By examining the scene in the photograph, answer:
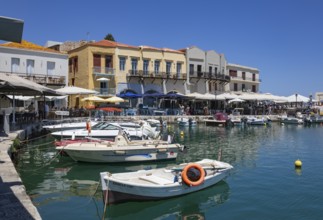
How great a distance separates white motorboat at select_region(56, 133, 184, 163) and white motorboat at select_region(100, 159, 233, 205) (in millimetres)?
4571

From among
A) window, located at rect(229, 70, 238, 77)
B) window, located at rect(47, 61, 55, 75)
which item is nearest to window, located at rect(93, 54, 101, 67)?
window, located at rect(47, 61, 55, 75)

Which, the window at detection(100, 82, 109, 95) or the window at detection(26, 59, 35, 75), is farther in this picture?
the window at detection(100, 82, 109, 95)

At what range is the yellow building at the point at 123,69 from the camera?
47.4m

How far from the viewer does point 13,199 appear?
8.28 metres

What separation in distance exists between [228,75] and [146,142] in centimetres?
4887

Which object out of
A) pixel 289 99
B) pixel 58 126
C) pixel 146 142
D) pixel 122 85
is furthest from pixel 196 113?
pixel 146 142

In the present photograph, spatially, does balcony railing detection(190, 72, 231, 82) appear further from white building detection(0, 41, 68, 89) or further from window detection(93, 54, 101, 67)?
white building detection(0, 41, 68, 89)

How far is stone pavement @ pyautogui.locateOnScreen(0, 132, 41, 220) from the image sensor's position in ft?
24.0

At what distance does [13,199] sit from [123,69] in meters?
42.2

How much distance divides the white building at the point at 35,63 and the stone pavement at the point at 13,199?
1224 inches

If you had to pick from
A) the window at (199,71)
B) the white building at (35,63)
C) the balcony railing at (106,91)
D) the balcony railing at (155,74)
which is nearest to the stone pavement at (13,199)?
the white building at (35,63)

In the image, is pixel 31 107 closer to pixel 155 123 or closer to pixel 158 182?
pixel 155 123

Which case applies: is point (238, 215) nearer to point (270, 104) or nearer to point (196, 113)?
point (196, 113)

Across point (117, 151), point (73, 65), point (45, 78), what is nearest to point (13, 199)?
point (117, 151)
